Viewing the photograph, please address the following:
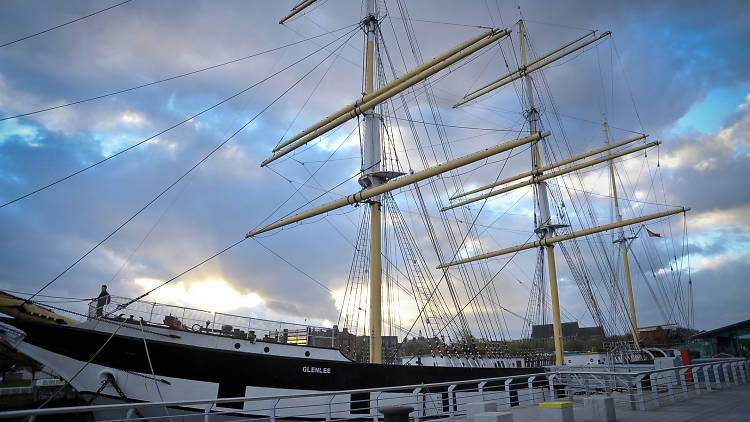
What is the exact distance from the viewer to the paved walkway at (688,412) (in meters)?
8.66

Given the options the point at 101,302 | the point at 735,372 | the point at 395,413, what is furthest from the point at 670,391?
the point at 101,302

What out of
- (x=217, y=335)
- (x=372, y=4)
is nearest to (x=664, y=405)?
(x=217, y=335)

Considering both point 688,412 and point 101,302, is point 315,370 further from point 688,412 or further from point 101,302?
point 688,412

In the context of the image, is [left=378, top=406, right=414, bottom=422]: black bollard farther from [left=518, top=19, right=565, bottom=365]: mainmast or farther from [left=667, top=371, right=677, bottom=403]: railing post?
[left=518, top=19, right=565, bottom=365]: mainmast

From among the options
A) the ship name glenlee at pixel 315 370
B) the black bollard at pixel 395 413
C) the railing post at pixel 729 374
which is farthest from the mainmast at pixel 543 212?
the black bollard at pixel 395 413

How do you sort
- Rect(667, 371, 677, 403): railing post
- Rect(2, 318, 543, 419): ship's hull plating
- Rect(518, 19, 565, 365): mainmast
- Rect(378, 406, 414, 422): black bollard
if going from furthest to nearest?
Rect(518, 19, 565, 365): mainmast
Rect(667, 371, 677, 403): railing post
Rect(2, 318, 543, 419): ship's hull plating
Rect(378, 406, 414, 422): black bollard

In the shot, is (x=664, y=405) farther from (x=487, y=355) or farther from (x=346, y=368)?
(x=487, y=355)

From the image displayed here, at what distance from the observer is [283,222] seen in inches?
688

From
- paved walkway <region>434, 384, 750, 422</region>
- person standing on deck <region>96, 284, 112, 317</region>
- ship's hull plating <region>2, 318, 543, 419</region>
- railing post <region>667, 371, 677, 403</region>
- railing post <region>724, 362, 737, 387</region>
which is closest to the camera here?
paved walkway <region>434, 384, 750, 422</region>

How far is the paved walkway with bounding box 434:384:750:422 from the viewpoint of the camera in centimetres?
866

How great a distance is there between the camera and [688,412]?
379 inches

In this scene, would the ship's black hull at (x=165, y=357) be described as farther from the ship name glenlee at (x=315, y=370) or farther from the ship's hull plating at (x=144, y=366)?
the ship name glenlee at (x=315, y=370)

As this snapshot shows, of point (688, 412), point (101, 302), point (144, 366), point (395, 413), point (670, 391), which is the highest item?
point (101, 302)

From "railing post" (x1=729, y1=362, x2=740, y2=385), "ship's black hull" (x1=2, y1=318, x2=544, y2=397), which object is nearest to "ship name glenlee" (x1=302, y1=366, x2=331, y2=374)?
"ship's black hull" (x1=2, y1=318, x2=544, y2=397)
